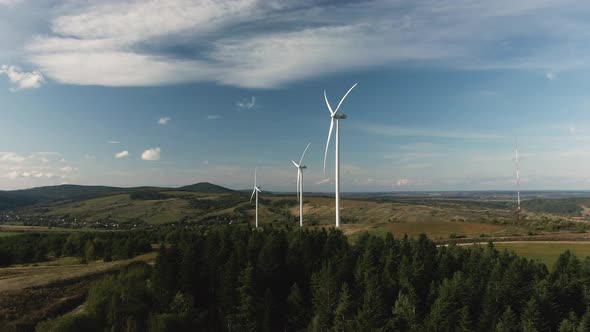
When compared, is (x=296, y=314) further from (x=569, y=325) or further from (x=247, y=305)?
(x=569, y=325)

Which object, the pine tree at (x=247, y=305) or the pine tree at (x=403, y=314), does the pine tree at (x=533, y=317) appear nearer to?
the pine tree at (x=403, y=314)

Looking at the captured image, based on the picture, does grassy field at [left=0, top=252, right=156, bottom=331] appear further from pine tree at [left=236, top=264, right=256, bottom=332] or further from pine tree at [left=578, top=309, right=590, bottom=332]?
pine tree at [left=578, top=309, right=590, bottom=332]

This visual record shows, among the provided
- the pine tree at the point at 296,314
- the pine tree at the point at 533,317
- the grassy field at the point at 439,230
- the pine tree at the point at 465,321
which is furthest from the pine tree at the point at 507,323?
the grassy field at the point at 439,230

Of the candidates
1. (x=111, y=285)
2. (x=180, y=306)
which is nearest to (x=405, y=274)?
(x=180, y=306)

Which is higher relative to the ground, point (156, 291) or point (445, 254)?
point (445, 254)

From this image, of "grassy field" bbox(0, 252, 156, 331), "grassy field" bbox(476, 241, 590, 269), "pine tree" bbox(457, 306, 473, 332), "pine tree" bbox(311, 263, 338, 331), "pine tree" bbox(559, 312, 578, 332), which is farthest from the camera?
"grassy field" bbox(476, 241, 590, 269)

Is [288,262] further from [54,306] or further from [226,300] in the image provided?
[54,306]

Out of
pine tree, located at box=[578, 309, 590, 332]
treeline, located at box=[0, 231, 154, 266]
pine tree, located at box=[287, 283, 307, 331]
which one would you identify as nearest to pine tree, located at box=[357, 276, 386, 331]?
pine tree, located at box=[287, 283, 307, 331]

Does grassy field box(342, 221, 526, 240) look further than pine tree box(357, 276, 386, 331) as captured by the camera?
Yes

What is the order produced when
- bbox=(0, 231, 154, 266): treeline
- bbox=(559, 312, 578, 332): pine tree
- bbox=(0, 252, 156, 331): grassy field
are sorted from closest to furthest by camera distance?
bbox=(559, 312, 578, 332): pine tree
bbox=(0, 252, 156, 331): grassy field
bbox=(0, 231, 154, 266): treeline
